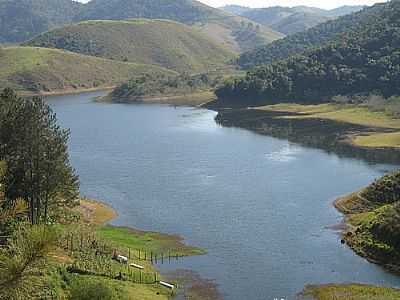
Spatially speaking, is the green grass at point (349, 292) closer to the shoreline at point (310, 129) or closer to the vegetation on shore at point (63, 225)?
the vegetation on shore at point (63, 225)

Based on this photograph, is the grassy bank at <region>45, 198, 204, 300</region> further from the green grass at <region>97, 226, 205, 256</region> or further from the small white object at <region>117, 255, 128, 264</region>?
the small white object at <region>117, 255, 128, 264</region>

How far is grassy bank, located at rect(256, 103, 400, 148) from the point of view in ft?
405

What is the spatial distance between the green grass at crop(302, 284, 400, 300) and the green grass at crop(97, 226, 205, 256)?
1397 centimetres

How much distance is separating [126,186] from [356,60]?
400 ft

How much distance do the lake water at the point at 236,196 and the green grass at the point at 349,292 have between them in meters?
1.27

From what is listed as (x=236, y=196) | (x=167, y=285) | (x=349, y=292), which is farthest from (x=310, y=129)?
(x=167, y=285)

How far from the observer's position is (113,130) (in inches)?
5925

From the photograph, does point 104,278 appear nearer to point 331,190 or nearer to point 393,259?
point 393,259

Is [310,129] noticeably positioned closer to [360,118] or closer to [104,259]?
[360,118]

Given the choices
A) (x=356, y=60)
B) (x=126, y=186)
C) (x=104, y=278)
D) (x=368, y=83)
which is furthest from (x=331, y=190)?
(x=356, y=60)

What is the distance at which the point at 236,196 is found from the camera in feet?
277

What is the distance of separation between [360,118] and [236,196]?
79447 mm

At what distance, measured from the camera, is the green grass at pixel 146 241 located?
63656 millimetres

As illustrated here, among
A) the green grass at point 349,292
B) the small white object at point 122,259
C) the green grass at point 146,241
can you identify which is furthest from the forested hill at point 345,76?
the small white object at point 122,259
